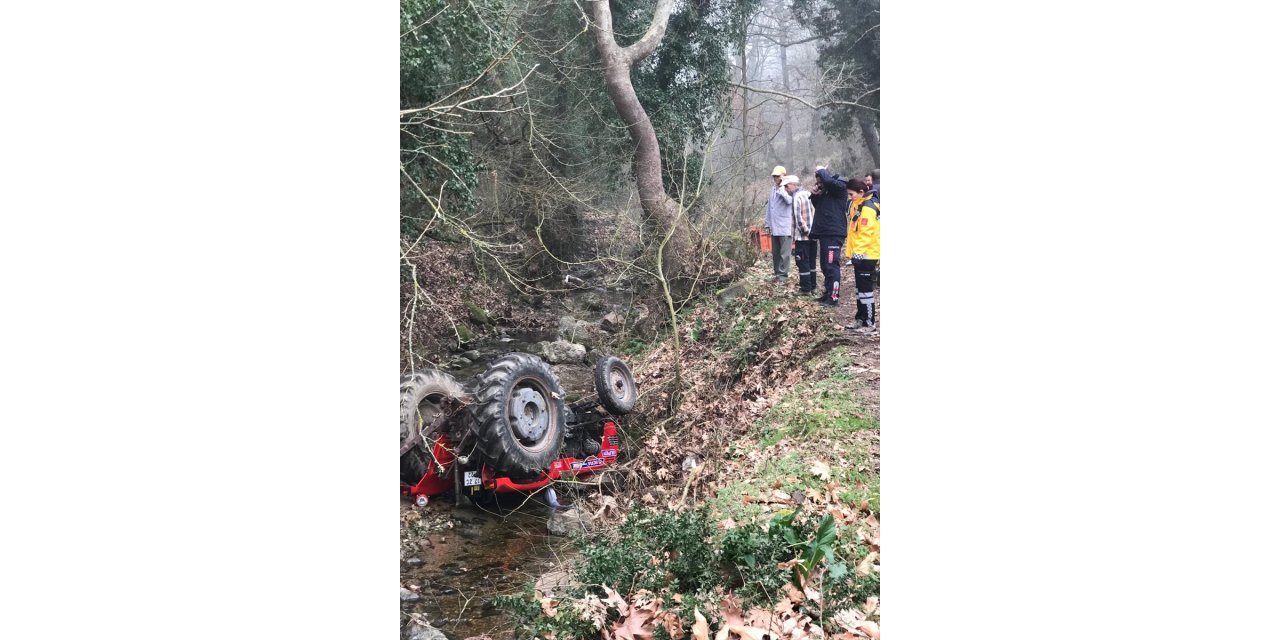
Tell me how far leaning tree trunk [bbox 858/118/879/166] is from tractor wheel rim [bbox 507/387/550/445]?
2.29 m

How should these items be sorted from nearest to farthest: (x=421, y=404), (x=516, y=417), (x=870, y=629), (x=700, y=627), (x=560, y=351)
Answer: (x=700, y=627) → (x=870, y=629) → (x=421, y=404) → (x=516, y=417) → (x=560, y=351)

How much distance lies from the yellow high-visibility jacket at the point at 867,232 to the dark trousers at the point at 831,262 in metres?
0.09

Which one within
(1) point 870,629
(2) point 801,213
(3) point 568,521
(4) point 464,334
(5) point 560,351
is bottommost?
(1) point 870,629

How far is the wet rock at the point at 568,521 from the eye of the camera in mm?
4977

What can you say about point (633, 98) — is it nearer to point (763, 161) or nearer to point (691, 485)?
point (763, 161)

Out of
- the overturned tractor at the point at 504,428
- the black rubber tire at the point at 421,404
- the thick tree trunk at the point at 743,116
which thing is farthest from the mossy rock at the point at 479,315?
the thick tree trunk at the point at 743,116

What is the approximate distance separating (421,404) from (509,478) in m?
0.62

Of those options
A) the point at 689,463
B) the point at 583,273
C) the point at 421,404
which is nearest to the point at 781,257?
the point at 583,273

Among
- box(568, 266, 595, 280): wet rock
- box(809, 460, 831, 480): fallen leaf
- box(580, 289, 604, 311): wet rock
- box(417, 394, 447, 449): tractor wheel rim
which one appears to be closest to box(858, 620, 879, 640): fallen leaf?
box(809, 460, 831, 480): fallen leaf

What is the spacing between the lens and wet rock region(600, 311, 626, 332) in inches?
206

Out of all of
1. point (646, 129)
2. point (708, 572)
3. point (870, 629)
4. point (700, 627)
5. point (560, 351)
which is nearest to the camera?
point (700, 627)

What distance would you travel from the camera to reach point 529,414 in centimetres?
512

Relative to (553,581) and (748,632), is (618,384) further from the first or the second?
(748,632)

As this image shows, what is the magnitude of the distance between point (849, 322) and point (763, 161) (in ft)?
3.38
